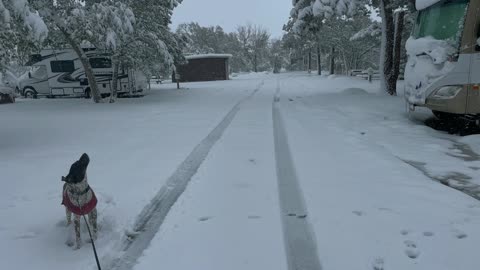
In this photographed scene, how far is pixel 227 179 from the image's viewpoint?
575cm

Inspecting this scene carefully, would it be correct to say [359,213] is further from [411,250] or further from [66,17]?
[66,17]

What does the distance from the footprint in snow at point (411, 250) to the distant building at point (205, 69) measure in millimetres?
44456

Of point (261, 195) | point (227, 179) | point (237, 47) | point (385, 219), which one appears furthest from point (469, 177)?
point (237, 47)

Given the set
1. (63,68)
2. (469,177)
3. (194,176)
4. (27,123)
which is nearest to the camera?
(469,177)

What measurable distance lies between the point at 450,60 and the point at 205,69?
4033 centimetres

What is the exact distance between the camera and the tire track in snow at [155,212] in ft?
11.7

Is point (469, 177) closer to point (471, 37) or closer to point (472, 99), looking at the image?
point (472, 99)

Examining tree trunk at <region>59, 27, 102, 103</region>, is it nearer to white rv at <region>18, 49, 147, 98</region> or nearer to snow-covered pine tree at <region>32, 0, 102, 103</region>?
snow-covered pine tree at <region>32, 0, 102, 103</region>

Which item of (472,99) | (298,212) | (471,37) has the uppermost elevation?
(471,37)

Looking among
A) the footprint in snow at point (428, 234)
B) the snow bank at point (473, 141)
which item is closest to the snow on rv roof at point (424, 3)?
the snow bank at point (473, 141)

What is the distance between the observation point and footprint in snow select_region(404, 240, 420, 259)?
3.44 meters

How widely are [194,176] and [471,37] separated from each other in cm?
665

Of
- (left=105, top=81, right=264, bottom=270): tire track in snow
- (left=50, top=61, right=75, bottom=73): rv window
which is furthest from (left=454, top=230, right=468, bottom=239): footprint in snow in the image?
(left=50, top=61, right=75, bottom=73): rv window

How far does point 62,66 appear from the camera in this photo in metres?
24.4
